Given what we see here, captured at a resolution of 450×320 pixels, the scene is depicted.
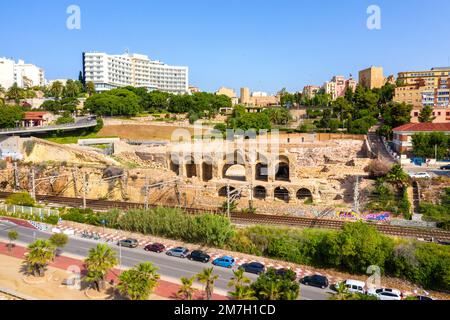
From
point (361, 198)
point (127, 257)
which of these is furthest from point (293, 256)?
point (361, 198)

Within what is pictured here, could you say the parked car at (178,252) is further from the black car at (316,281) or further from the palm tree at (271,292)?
the palm tree at (271,292)

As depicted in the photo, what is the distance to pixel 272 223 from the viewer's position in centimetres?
2750

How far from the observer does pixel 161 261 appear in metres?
21.7

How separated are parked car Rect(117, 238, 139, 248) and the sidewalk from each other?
3.08 meters

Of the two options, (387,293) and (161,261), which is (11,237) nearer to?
(161,261)

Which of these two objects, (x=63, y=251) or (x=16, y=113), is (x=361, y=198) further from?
(x=16, y=113)

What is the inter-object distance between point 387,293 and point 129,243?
575 inches

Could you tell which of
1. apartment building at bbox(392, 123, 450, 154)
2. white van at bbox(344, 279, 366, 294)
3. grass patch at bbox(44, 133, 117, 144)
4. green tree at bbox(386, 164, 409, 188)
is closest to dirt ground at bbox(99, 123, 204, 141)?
grass patch at bbox(44, 133, 117, 144)

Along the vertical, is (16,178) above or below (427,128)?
below

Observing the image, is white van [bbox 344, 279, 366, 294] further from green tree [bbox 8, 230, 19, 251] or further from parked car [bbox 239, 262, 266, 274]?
green tree [bbox 8, 230, 19, 251]

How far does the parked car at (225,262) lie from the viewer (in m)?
20.9

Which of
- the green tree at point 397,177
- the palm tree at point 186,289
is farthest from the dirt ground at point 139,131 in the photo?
the palm tree at point 186,289

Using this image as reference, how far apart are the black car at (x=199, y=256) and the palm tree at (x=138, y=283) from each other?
17.2ft

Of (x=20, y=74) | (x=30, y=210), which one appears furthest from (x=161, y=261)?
(x=20, y=74)
